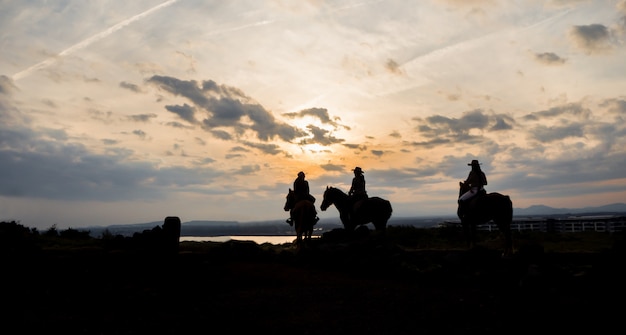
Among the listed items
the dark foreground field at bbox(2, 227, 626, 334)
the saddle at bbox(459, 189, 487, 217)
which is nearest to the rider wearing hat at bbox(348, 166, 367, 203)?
the saddle at bbox(459, 189, 487, 217)

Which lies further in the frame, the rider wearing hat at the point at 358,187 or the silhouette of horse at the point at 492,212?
the rider wearing hat at the point at 358,187

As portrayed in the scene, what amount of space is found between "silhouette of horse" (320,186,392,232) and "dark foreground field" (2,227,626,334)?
5.26 meters

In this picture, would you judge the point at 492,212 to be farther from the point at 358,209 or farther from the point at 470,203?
the point at 358,209

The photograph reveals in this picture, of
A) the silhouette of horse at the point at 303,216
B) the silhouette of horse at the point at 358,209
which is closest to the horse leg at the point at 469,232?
the silhouette of horse at the point at 358,209

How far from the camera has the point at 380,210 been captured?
2067 centimetres

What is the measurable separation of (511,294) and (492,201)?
850cm

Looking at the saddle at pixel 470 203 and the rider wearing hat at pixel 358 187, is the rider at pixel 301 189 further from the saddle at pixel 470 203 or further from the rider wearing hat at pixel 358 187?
the saddle at pixel 470 203

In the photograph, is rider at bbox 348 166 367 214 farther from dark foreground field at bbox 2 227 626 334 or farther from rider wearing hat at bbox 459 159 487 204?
dark foreground field at bbox 2 227 626 334

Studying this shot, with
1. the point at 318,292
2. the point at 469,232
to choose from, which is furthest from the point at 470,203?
the point at 318,292

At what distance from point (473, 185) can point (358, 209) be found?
5.11 meters

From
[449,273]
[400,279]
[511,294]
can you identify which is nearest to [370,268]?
[400,279]

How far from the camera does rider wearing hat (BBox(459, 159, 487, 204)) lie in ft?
59.7

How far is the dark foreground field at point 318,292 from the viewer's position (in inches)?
316

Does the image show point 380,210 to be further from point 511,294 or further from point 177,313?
point 177,313
